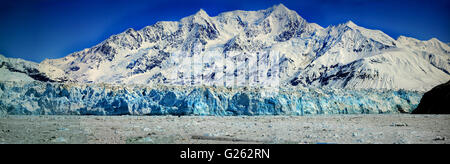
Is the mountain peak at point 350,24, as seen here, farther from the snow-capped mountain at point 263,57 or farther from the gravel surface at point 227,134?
the gravel surface at point 227,134

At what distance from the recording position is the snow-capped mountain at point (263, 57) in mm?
97750

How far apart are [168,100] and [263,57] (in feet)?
339

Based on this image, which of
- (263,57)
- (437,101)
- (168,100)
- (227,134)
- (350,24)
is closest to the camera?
(227,134)

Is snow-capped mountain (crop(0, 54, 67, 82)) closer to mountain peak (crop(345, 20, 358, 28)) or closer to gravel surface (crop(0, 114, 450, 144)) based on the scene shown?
gravel surface (crop(0, 114, 450, 144))

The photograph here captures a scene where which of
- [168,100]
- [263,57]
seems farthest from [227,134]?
[263,57]

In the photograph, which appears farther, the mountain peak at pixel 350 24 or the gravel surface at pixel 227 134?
the mountain peak at pixel 350 24

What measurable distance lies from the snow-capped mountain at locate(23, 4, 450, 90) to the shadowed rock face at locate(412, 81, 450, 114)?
53605 mm

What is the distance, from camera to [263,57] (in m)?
132

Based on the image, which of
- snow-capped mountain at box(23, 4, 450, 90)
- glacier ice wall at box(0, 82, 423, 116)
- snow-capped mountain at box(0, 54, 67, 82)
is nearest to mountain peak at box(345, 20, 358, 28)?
snow-capped mountain at box(23, 4, 450, 90)

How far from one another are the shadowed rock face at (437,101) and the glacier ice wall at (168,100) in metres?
8.04

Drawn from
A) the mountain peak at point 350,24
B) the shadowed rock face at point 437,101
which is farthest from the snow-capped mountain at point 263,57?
the shadowed rock face at point 437,101

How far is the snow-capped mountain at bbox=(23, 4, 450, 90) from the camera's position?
3848 inches

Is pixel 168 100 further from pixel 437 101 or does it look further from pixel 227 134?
pixel 437 101
